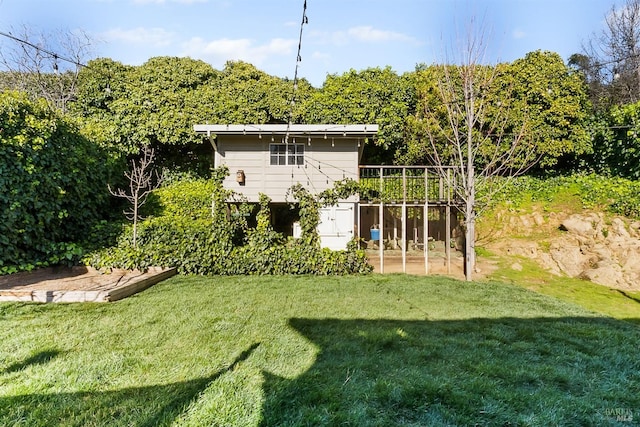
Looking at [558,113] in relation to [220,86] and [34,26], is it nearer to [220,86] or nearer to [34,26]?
[220,86]

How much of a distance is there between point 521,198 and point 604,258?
329 centimetres

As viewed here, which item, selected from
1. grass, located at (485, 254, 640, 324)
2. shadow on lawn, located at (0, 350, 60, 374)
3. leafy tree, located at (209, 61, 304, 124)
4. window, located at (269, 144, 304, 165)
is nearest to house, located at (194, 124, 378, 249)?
window, located at (269, 144, 304, 165)

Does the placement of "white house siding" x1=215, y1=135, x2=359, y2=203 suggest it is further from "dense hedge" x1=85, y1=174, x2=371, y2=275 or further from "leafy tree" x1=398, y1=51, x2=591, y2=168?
"leafy tree" x1=398, y1=51, x2=591, y2=168

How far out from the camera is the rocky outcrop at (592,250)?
7.88 meters

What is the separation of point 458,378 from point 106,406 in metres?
2.72

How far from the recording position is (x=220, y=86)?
13633mm

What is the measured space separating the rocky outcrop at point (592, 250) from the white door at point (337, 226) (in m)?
4.66

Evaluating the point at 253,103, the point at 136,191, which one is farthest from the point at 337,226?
the point at 253,103

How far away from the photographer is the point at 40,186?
6.70 m

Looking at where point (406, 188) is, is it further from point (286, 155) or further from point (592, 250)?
point (592, 250)

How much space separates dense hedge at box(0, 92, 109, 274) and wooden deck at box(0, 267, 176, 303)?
1.27 ft

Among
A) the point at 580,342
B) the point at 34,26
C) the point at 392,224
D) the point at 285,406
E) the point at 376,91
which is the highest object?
→ the point at 34,26

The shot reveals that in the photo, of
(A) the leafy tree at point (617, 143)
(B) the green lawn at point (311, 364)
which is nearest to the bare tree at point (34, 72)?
(B) the green lawn at point (311, 364)

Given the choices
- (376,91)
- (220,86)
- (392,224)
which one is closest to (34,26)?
(220,86)
